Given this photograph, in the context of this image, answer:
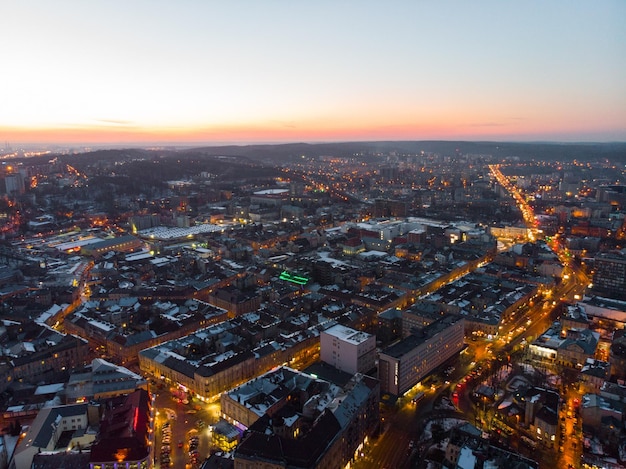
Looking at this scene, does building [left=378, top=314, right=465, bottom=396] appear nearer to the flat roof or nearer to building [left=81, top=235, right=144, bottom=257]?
the flat roof

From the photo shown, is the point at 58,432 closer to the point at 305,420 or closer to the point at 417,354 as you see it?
the point at 305,420

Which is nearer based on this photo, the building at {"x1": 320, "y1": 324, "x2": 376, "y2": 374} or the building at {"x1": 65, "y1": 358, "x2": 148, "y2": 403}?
the building at {"x1": 65, "y1": 358, "x2": 148, "y2": 403}

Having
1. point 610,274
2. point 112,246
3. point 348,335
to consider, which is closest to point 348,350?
point 348,335

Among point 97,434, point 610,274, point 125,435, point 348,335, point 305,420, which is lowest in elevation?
point 97,434

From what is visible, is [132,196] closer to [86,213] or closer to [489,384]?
[86,213]

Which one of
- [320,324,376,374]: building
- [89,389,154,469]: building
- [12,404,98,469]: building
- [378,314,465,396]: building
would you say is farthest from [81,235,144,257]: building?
[378,314,465,396]: building

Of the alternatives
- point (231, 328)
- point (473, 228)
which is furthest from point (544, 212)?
point (231, 328)

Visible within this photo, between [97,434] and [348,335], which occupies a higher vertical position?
[348,335]
